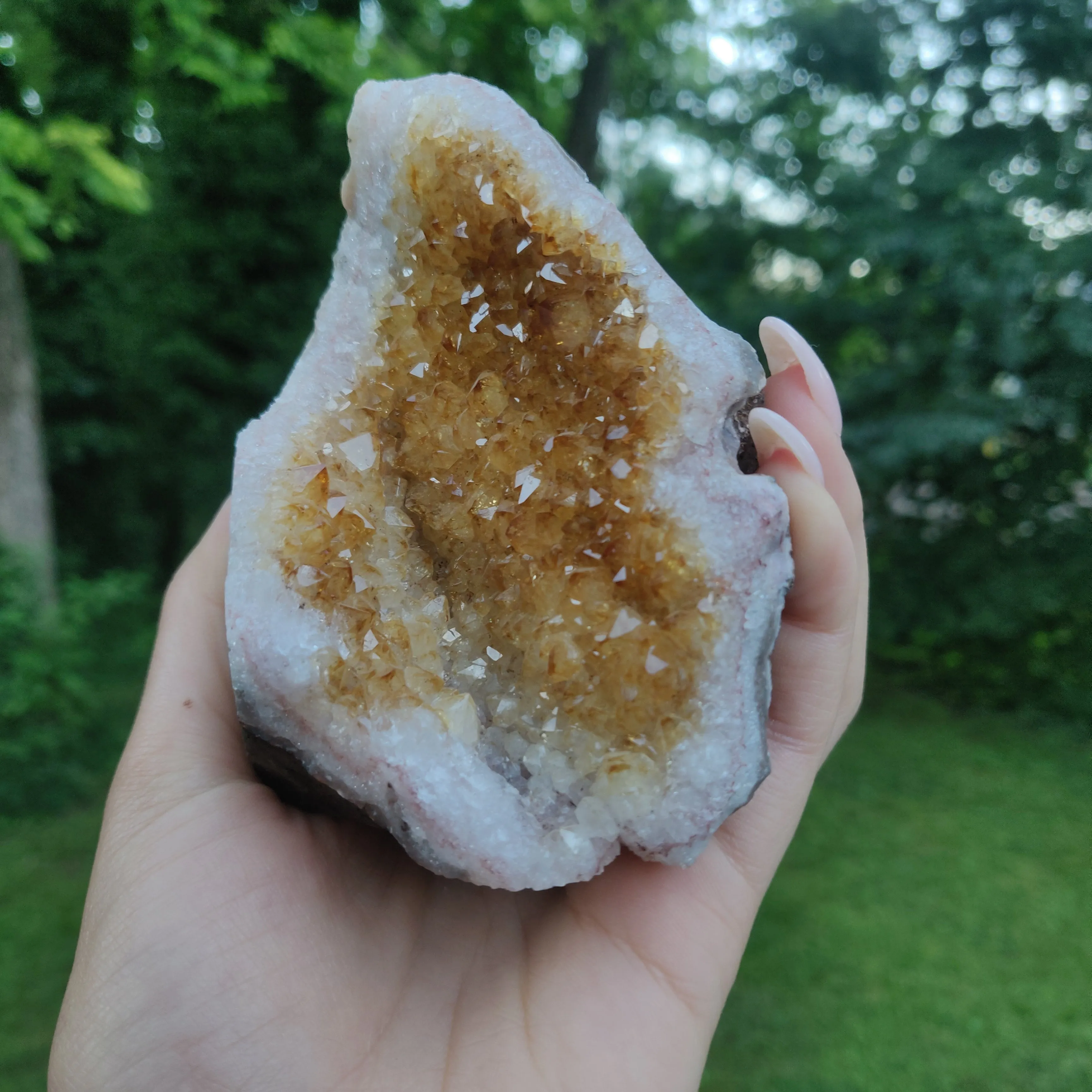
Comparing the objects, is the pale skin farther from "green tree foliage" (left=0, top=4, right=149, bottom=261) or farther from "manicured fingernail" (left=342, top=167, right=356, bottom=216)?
"green tree foliage" (left=0, top=4, right=149, bottom=261)

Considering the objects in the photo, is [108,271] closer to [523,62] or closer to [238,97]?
[238,97]

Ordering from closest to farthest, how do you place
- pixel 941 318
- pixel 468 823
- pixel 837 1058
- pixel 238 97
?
1. pixel 468 823
2. pixel 837 1058
3. pixel 238 97
4. pixel 941 318

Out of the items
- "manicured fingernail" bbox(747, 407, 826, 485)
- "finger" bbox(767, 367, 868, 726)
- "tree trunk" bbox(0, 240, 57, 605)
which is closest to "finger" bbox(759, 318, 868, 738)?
"finger" bbox(767, 367, 868, 726)

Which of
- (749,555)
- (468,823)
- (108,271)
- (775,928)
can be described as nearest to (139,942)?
(468,823)

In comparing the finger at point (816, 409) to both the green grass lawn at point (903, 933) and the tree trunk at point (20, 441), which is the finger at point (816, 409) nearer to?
the green grass lawn at point (903, 933)

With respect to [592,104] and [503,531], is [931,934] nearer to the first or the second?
[503,531]

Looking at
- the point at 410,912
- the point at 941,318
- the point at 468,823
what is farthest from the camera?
the point at 941,318
